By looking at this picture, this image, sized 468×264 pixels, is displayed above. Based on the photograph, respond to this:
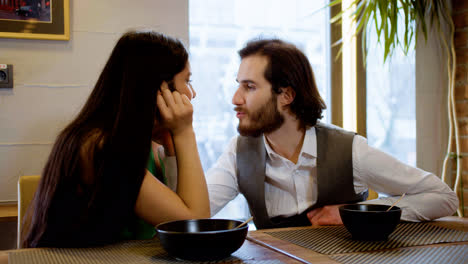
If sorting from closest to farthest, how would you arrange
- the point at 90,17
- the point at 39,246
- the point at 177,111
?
the point at 39,246 → the point at 177,111 → the point at 90,17

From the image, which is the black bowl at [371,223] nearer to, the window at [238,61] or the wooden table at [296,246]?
the wooden table at [296,246]

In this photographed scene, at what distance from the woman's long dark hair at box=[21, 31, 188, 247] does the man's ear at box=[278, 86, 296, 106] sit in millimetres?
680

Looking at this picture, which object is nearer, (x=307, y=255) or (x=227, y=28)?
(x=307, y=255)

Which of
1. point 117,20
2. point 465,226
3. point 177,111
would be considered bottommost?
point 465,226

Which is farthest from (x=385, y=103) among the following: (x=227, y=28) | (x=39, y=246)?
(x=39, y=246)

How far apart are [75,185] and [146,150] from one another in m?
0.19

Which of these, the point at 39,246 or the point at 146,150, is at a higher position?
the point at 146,150

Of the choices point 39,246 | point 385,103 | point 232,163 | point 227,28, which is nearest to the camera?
point 39,246

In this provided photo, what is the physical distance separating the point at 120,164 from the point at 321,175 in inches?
28.2

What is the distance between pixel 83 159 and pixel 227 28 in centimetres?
183

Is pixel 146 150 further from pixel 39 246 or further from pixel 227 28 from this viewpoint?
pixel 227 28

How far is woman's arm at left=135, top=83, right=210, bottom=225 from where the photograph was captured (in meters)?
1.12

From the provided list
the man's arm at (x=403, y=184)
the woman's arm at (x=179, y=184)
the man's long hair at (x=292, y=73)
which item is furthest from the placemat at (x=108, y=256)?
the man's long hair at (x=292, y=73)

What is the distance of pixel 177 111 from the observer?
1.29 metres
